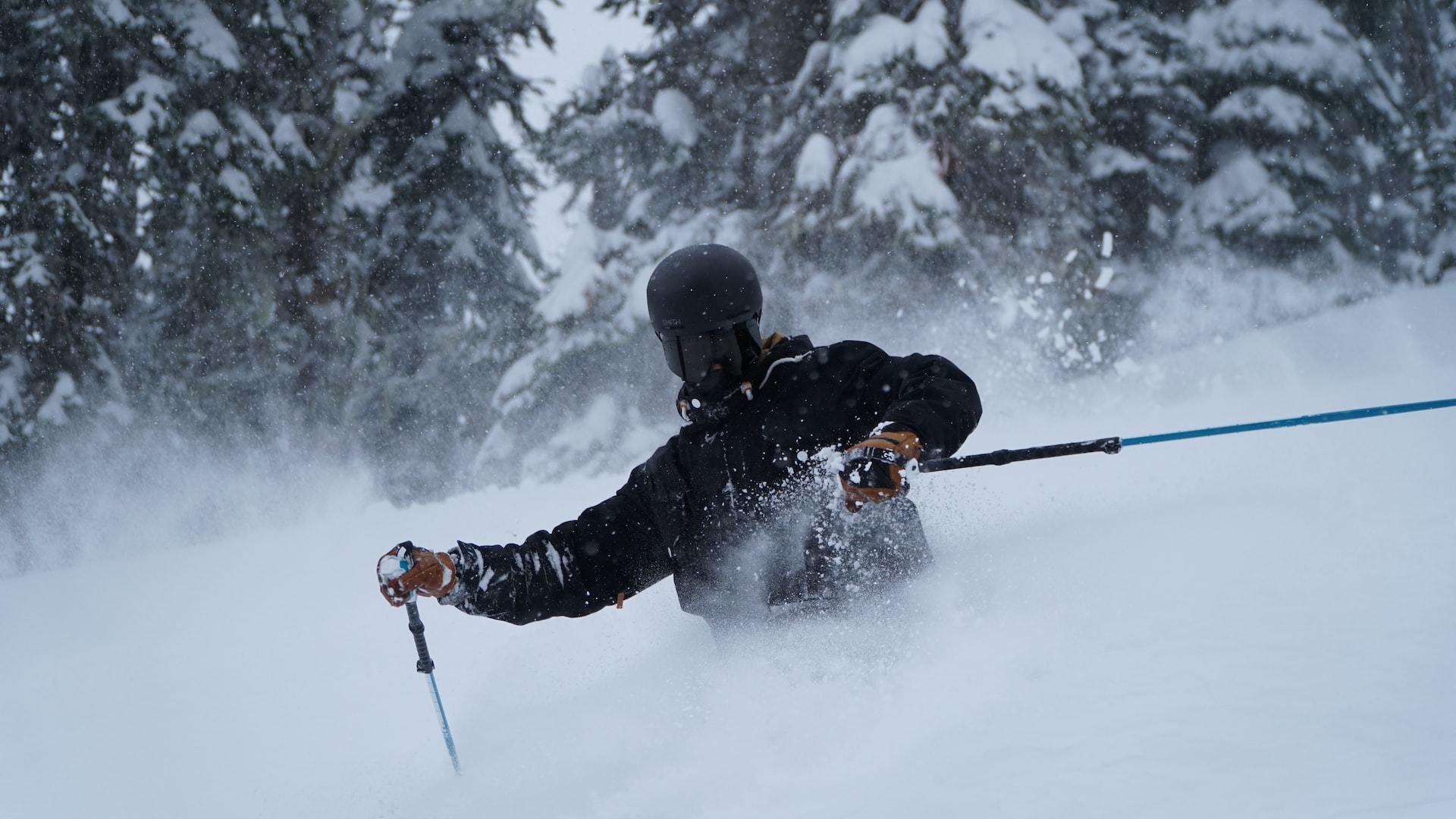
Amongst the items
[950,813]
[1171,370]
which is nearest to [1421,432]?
[950,813]

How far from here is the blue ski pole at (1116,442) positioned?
2602 millimetres

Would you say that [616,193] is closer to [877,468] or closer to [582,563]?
[582,563]

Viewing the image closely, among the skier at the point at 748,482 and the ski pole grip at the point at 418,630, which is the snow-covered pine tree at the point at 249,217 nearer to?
the skier at the point at 748,482

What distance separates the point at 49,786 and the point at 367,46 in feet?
43.0

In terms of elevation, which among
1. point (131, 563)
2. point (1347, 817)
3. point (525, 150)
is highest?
point (525, 150)

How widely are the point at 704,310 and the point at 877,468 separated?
3.13ft

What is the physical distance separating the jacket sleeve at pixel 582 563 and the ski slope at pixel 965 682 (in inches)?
14.0

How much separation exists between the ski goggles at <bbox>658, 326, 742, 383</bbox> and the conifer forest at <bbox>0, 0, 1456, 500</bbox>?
6.58 m

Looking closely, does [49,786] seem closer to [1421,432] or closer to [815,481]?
[815,481]

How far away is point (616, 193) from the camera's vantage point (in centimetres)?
1302

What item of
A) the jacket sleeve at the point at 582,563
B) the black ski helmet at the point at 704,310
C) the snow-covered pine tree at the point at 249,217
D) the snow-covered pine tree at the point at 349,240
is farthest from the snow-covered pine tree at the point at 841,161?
the jacket sleeve at the point at 582,563

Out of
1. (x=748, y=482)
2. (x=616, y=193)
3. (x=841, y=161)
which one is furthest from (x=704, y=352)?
(x=616, y=193)

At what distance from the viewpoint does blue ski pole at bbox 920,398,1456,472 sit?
260 cm

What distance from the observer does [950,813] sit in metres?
2.06
